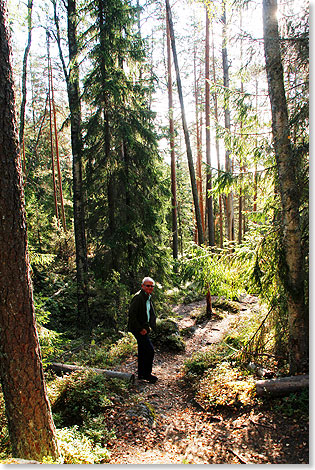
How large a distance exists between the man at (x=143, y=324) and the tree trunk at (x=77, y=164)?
14.4ft

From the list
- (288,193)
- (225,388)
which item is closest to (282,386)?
(225,388)

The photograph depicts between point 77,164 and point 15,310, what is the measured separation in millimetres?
7495

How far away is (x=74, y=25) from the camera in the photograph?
9.42m

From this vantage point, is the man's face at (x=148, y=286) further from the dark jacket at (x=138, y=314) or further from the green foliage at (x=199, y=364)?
the green foliage at (x=199, y=364)

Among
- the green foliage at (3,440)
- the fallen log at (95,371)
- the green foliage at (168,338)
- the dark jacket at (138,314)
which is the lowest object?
the green foliage at (168,338)

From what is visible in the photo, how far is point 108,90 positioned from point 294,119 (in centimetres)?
665

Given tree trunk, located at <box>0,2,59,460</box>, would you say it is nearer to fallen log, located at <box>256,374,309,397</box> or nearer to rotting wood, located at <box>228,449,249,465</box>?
rotting wood, located at <box>228,449,249,465</box>

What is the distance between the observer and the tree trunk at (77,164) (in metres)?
9.36

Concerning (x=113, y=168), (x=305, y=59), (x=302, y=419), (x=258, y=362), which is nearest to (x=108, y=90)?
(x=113, y=168)

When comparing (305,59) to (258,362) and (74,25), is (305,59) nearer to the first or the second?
(258,362)

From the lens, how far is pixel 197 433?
4.46 m

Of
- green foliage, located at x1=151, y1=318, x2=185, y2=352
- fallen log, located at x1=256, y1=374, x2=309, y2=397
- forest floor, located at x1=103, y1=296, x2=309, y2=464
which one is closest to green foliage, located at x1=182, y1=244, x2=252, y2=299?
fallen log, located at x1=256, y1=374, x2=309, y2=397

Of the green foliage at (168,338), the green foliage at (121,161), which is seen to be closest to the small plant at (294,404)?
the green foliage at (168,338)

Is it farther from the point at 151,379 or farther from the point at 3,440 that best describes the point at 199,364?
the point at 3,440
